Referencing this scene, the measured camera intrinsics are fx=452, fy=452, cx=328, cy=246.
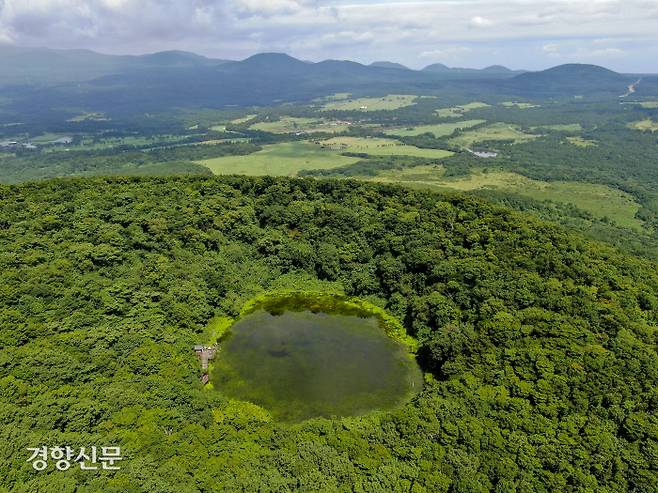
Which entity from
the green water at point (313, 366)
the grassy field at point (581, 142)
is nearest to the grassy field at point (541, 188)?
the grassy field at point (581, 142)

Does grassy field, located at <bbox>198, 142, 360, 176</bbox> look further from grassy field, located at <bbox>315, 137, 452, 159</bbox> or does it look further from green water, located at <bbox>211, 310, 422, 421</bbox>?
green water, located at <bbox>211, 310, 422, 421</bbox>

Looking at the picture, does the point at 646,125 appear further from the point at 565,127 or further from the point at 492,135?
the point at 492,135

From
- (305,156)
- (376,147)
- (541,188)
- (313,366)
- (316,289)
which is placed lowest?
(541,188)

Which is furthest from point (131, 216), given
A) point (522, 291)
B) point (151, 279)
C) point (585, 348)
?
point (585, 348)

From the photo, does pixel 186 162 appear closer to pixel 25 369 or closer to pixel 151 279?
pixel 151 279

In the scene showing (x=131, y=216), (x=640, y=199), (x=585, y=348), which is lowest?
(x=640, y=199)

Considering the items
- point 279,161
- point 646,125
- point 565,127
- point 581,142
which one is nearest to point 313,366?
point 279,161

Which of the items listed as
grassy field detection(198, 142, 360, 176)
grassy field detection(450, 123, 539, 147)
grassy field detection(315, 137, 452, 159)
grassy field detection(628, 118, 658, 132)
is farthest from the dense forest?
grassy field detection(628, 118, 658, 132)
